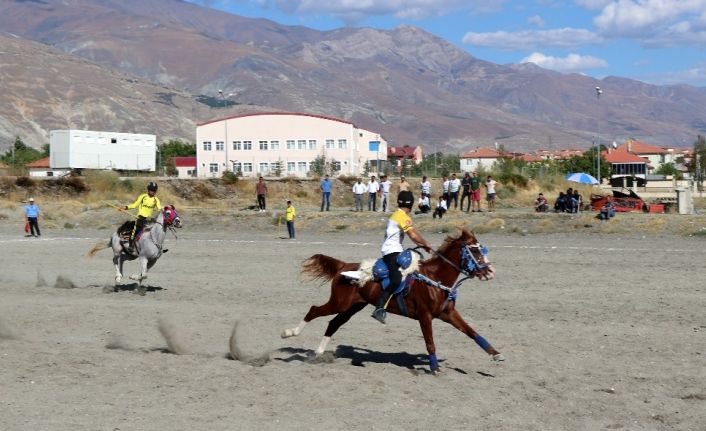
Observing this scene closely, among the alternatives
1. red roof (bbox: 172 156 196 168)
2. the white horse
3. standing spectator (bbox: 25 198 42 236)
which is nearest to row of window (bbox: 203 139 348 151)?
red roof (bbox: 172 156 196 168)

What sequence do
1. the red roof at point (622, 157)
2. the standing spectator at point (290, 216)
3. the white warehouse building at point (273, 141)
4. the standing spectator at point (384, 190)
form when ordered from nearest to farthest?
the standing spectator at point (290, 216) → the standing spectator at point (384, 190) → the white warehouse building at point (273, 141) → the red roof at point (622, 157)

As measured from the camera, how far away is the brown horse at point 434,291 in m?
11.6

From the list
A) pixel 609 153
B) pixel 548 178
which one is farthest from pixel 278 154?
pixel 609 153

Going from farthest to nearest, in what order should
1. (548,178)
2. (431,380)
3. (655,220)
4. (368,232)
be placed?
1. (548,178)
2. (368,232)
3. (655,220)
4. (431,380)

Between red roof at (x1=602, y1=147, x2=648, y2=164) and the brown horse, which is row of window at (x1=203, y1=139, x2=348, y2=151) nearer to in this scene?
red roof at (x1=602, y1=147, x2=648, y2=164)

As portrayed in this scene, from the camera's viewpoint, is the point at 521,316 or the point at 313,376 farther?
the point at 521,316

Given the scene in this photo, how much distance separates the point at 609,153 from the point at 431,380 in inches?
6793

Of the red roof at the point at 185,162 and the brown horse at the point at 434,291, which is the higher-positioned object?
the red roof at the point at 185,162

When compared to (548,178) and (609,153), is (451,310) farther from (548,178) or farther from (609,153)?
(609,153)

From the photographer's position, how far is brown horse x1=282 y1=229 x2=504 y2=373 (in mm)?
11578

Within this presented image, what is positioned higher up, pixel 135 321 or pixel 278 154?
pixel 278 154

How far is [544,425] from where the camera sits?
942cm

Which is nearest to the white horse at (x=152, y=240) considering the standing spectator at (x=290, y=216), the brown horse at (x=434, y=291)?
the brown horse at (x=434, y=291)

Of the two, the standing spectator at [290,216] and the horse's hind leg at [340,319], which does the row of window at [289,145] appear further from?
the horse's hind leg at [340,319]
